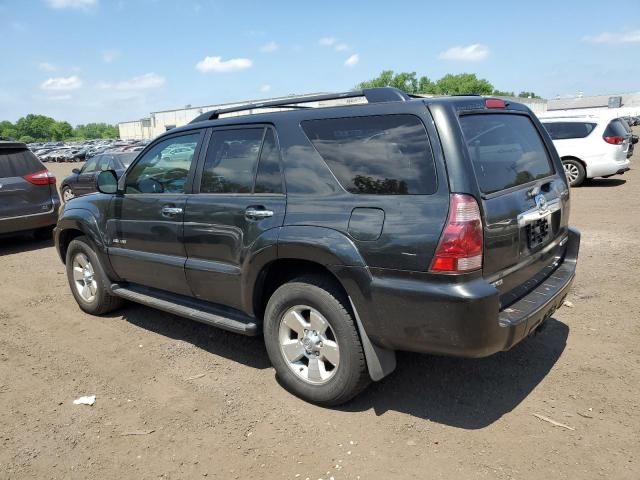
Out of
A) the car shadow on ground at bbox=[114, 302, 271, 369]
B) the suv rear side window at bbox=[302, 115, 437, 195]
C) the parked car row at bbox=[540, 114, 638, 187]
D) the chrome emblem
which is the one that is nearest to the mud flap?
the suv rear side window at bbox=[302, 115, 437, 195]

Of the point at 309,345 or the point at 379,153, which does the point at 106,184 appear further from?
the point at 379,153

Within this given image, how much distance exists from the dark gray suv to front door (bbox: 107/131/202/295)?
4645 millimetres

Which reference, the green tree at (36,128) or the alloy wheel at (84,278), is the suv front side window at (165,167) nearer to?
the alloy wheel at (84,278)

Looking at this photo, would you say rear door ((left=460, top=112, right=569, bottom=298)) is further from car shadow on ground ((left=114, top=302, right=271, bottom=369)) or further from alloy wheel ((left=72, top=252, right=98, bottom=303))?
alloy wheel ((left=72, top=252, right=98, bottom=303))

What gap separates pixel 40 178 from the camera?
28.1ft

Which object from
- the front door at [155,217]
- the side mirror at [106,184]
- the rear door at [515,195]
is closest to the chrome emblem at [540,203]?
the rear door at [515,195]

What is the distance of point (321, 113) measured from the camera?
322cm

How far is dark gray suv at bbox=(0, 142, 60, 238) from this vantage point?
812 centimetres

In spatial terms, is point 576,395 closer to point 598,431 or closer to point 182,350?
point 598,431

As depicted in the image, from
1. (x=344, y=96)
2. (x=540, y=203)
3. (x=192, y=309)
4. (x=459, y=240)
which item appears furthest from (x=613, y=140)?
(x=192, y=309)

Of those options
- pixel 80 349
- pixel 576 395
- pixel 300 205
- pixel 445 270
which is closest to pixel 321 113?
pixel 300 205

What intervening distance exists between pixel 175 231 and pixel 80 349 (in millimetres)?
1439

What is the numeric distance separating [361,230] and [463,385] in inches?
56.2

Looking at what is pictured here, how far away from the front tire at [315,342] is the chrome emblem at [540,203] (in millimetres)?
1356
